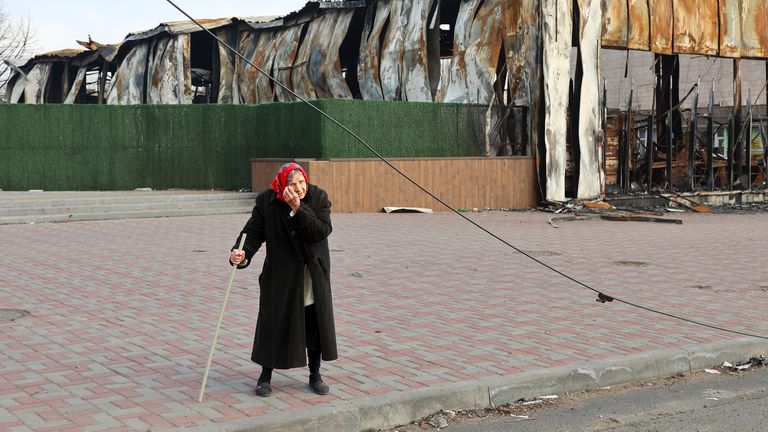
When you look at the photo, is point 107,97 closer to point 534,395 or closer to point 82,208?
point 82,208

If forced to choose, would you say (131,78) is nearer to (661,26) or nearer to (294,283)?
(661,26)

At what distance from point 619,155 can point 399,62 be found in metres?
6.66

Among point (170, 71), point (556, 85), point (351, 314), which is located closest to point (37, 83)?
point (170, 71)

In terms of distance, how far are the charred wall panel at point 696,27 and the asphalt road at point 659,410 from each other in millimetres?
19147

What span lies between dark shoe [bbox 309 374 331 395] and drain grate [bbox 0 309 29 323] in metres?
3.60

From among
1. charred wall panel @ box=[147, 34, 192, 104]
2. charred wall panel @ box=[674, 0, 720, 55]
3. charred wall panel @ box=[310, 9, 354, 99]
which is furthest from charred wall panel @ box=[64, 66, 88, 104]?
charred wall panel @ box=[674, 0, 720, 55]

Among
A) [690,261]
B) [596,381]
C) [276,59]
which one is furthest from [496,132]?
[596,381]

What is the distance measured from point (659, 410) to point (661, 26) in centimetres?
1974

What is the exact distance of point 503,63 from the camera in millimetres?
24422

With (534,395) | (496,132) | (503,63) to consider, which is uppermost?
(503,63)

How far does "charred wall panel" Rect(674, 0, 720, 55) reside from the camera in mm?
24391

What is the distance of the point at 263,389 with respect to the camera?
5773 millimetres

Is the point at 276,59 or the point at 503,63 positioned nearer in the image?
the point at 503,63

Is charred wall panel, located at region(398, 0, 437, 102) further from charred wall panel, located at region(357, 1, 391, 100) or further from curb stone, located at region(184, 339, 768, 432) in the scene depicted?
curb stone, located at region(184, 339, 768, 432)
